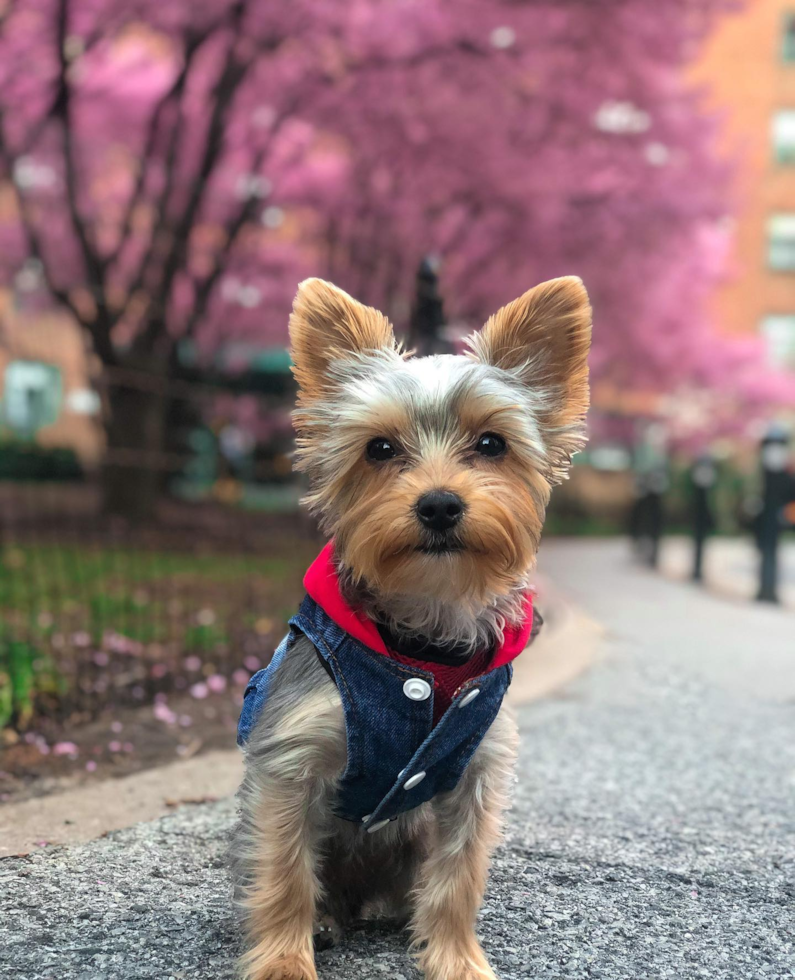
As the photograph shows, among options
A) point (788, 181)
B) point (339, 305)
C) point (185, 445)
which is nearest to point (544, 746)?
point (339, 305)

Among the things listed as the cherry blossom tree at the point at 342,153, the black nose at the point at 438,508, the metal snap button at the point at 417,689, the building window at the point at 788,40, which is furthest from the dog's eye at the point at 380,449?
the building window at the point at 788,40

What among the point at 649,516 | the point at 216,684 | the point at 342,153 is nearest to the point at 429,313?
the point at 216,684

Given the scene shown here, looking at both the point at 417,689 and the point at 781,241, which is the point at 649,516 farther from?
the point at 781,241

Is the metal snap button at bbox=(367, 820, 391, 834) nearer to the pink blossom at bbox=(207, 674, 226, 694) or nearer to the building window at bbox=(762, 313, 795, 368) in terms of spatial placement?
the pink blossom at bbox=(207, 674, 226, 694)

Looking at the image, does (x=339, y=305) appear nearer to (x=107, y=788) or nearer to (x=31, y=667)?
(x=107, y=788)

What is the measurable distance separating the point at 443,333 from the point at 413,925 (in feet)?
13.3

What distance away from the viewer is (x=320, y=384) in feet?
8.80

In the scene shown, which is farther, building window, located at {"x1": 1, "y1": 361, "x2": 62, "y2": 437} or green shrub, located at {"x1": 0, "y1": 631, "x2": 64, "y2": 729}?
building window, located at {"x1": 1, "y1": 361, "x2": 62, "y2": 437}

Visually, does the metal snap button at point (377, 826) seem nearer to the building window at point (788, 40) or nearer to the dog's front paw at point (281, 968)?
the dog's front paw at point (281, 968)

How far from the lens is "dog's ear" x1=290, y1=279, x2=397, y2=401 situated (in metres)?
2.66

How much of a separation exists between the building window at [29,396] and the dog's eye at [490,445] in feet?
26.3

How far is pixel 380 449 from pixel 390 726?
68cm

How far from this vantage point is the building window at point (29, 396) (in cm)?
1019

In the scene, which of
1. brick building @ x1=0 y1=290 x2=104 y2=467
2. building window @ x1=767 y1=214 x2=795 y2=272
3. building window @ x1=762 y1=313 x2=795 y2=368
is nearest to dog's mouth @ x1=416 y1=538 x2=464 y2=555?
brick building @ x1=0 y1=290 x2=104 y2=467
